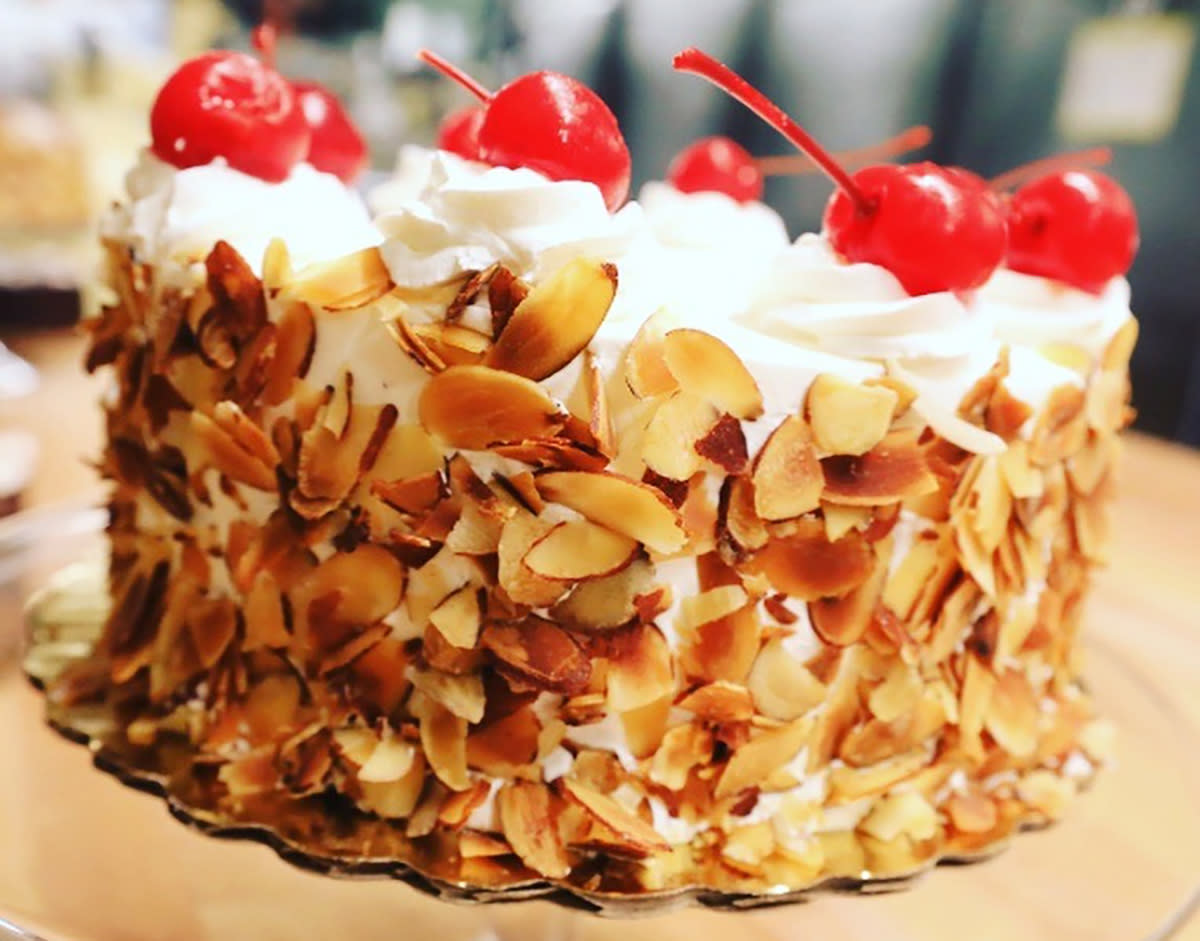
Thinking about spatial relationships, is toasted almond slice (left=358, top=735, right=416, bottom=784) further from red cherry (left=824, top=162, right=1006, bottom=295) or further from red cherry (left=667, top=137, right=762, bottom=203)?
red cherry (left=667, top=137, right=762, bottom=203)

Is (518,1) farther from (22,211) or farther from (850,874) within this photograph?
(850,874)

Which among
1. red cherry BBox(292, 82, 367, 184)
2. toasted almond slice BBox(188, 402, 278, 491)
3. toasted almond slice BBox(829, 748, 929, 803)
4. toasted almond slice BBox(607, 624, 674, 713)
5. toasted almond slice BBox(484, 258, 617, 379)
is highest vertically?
toasted almond slice BBox(484, 258, 617, 379)

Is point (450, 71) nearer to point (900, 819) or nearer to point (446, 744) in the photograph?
point (446, 744)

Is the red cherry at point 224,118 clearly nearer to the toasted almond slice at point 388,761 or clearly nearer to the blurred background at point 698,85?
the toasted almond slice at point 388,761

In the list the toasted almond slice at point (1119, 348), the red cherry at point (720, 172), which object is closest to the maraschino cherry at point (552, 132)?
Answer: the toasted almond slice at point (1119, 348)

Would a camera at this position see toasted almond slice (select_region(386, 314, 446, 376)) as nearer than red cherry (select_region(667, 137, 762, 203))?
Yes

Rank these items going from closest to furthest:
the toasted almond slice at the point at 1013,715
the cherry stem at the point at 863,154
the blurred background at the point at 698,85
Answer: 1. the toasted almond slice at the point at 1013,715
2. the cherry stem at the point at 863,154
3. the blurred background at the point at 698,85

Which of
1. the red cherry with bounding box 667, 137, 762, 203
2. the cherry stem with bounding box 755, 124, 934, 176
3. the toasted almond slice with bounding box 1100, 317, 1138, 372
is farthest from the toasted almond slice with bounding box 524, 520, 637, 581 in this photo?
the red cherry with bounding box 667, 137, 762, 203

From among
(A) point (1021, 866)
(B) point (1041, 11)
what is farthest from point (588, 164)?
(B) point (1041, 11)
